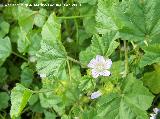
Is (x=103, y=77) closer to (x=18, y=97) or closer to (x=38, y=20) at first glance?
(x=18, y=97)

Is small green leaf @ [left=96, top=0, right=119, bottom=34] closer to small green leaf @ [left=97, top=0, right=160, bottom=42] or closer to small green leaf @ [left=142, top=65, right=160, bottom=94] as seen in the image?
small green leaf @ [left=97, top=0, right=160, bottom=42]

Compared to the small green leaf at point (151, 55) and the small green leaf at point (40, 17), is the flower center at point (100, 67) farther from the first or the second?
the small green leaf at point (40, 17)

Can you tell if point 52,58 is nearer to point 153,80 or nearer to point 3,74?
→ point 153,80

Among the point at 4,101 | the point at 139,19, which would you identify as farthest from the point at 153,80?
the point at 4,101

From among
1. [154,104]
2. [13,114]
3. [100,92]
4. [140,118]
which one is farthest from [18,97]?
[154,104]

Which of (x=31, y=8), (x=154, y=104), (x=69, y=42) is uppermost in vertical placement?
(x=31, y=8)

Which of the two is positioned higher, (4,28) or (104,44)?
(104,44)

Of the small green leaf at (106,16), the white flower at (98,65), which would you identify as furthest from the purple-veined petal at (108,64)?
the small green leaf at (106,16)

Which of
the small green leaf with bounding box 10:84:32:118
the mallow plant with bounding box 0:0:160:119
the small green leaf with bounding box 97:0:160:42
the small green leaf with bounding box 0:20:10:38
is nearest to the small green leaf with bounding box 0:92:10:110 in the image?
the mallow plant with bounding box 0:0:160:119
